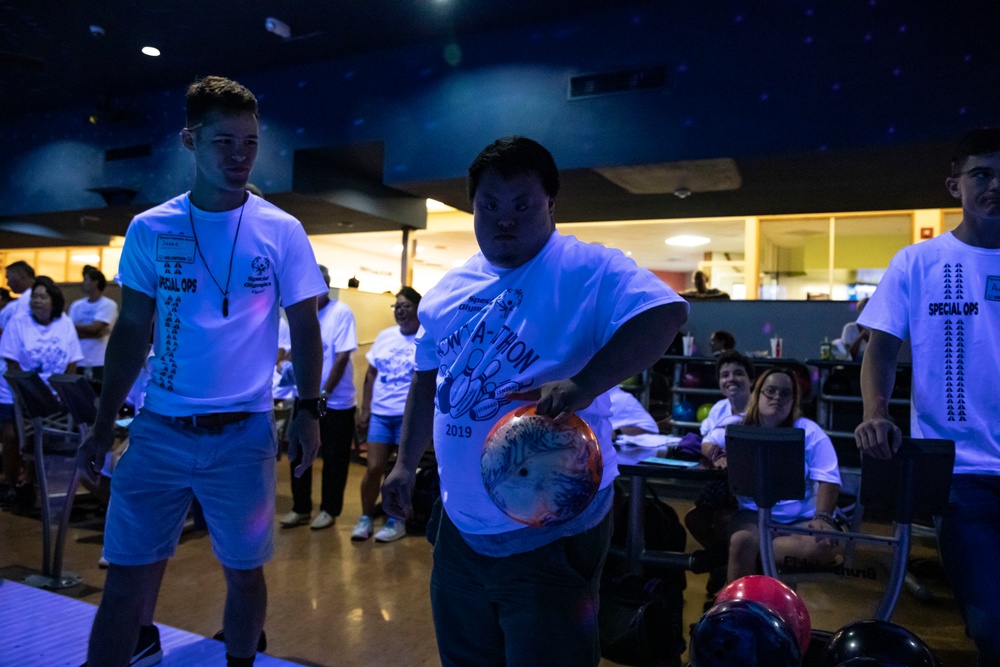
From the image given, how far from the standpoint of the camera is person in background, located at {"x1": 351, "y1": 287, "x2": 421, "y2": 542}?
495 cm

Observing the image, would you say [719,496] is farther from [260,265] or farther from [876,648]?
[260,265]

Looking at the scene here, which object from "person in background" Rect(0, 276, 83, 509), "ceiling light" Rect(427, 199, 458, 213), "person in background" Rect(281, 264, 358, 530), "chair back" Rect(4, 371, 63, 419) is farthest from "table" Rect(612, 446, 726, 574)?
"ceiling light" Rect(427, 199, 458, 213)

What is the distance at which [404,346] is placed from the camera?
516cm

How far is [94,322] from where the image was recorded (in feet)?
20.8

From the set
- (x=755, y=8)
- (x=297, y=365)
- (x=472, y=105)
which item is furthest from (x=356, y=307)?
(x=297, y=365)

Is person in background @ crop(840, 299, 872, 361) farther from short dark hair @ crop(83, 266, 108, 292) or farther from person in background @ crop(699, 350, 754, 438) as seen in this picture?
short dark hair @ crop(83, 266, 108, 292)

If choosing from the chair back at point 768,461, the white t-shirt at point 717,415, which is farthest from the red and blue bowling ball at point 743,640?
the white t-shirt at point 717,415

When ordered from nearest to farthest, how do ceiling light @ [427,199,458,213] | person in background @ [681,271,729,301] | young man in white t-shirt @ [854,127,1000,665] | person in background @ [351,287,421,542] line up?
young man in white t-shirt @ [854,127,1000,665] < person in background @ [351,287,421,542] < person in background @ [681,271,729,301] < ceiling light @ [427,199,458,213]

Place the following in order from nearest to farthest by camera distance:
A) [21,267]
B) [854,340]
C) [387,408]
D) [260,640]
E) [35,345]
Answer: [260,640], [387,408], [35,345], [21,267], [854,340]

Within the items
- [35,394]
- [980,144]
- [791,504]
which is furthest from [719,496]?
[35,394]

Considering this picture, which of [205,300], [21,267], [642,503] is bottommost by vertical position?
[642,503]

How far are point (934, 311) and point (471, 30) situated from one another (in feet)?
17.9

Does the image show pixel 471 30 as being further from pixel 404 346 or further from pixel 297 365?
pixel 297 365

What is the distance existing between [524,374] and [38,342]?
17.0ft
